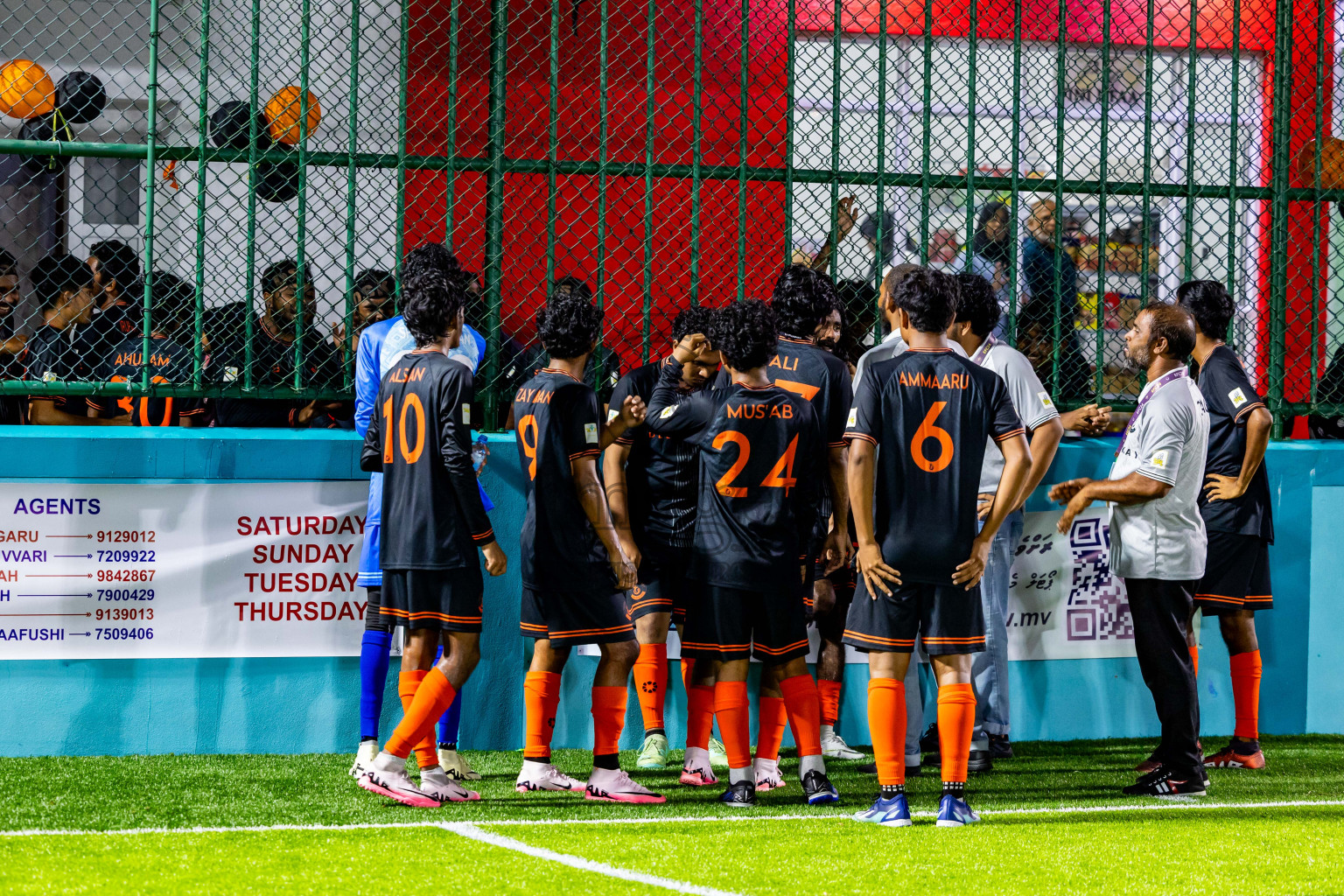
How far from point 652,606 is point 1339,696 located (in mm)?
3774

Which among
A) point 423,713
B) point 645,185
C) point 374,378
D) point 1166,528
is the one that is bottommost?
point 423,713

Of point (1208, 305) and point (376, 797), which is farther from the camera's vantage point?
point (1208, 305)

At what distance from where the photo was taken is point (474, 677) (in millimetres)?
6328

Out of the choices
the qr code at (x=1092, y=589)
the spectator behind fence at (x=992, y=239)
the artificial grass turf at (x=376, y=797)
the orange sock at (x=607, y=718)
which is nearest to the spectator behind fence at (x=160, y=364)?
the artificial grass turf at (x=376, y=797)

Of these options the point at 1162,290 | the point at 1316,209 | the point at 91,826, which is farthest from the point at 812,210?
the point at 91,826

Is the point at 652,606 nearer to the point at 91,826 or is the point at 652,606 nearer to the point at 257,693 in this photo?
the point at 257,693

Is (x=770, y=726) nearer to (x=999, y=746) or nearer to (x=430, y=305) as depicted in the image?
(x=999, y=746)

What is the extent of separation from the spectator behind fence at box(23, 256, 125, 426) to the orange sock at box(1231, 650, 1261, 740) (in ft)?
17.1

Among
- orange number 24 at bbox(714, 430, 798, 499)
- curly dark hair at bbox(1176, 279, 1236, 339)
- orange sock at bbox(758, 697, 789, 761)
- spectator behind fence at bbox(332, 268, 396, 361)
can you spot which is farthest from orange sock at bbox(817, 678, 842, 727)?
spectator behind fence at bbox(332, 268, 396, 361)

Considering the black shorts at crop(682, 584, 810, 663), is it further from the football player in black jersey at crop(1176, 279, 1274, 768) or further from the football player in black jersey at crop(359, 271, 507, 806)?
the football player in black jersey at crop(1176, 279, 1274, 768)

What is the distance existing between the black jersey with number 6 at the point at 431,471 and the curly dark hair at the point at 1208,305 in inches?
133

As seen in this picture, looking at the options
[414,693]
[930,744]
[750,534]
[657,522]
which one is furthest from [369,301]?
[930,744]

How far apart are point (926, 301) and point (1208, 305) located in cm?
221

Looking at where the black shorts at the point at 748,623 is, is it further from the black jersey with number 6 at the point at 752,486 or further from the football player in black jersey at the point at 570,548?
the football player in black jersey at the point at 570,548
